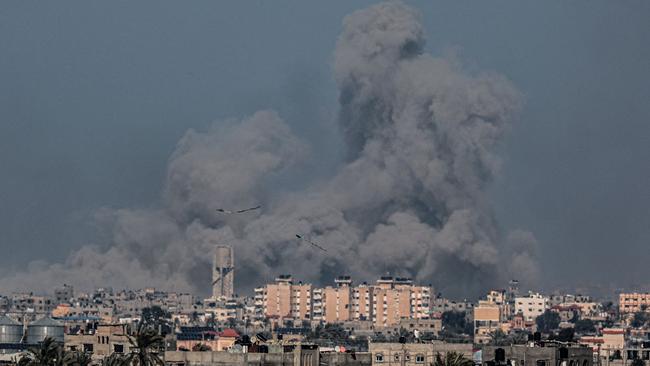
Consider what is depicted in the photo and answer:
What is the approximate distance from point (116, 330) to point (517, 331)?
91.4 m

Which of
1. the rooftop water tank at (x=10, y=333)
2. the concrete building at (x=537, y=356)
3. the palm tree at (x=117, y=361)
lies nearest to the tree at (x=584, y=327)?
the rooftop water tank at (x=10, y=333)

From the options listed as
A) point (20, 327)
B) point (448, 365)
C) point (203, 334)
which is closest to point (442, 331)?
point (203, 334)

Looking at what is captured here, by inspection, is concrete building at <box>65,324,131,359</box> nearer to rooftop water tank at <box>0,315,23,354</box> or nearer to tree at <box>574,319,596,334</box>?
rooftop water tank at <box>0,315,23,354</box>

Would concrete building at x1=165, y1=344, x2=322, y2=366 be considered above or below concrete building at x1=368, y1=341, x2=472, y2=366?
below

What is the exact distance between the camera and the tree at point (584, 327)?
593 feet

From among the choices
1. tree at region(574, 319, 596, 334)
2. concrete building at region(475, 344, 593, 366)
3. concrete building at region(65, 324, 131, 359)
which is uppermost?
tree at region(574, 319, 596, 334)

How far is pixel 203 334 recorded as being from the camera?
518 feet

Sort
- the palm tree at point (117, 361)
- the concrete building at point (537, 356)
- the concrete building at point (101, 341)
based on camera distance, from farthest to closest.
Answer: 1. the concrete building at point (101, 341)
2. the concrete building at point (537, 356)
3. the palm tree at point (117, 361)

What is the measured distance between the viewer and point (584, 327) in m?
188

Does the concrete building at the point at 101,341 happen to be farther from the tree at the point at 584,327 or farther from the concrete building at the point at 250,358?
the tree at the point at 584,327

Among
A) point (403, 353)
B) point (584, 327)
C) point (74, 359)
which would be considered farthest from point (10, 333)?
point (584, 327)

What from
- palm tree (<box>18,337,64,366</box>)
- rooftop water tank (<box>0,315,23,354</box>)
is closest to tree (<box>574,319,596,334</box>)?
rooftop water tank (<box>0,315,23,354</box>)

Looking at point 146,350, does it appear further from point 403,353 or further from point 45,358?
point 403,353

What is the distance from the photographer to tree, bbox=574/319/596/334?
180788 millimetres
